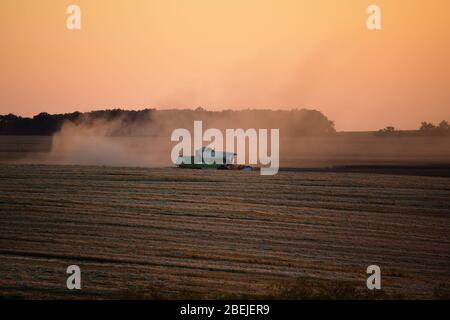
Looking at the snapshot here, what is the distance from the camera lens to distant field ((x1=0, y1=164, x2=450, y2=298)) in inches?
765

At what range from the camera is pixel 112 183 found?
34.7 m

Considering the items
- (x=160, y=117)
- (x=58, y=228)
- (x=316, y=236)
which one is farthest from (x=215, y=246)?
(x=160, y=117)

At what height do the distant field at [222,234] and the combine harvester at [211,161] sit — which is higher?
the combine harvester at [211,161]

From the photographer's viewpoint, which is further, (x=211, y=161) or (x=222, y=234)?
(x=211, y=161)

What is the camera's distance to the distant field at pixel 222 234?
19438mm

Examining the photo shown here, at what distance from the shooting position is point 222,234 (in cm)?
2520

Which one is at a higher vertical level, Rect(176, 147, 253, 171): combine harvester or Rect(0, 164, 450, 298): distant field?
Rect(176, 147, 253, 171): combine harvester

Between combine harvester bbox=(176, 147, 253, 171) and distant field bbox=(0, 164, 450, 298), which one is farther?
combine harvester bbox=(176, 147, 253, 171)

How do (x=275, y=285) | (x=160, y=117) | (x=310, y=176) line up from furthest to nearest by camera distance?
(x=160, y=117), (x=310, y=176), (x=275, y=285)

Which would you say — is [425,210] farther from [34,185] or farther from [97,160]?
[97,160]

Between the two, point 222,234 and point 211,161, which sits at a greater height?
point 211,161

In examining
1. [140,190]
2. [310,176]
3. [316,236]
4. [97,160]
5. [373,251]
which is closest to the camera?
[373,251]

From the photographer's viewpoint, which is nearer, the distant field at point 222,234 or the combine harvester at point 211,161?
the distant field at point 222,234

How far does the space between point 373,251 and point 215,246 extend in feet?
16.9
